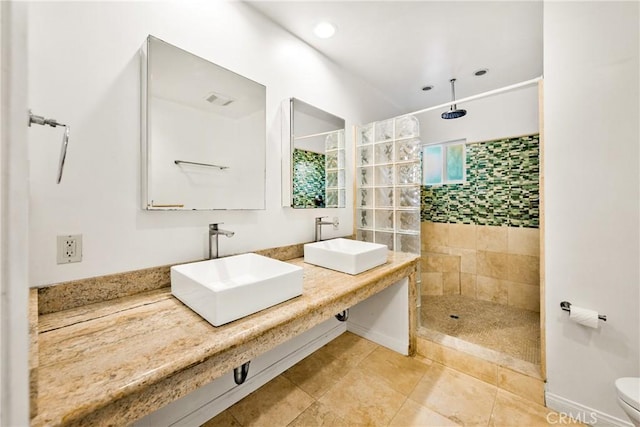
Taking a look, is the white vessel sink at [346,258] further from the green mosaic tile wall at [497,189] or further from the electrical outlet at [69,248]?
the green mosaic tile wall at [497,189]

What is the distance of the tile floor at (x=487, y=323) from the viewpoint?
6.39 ft

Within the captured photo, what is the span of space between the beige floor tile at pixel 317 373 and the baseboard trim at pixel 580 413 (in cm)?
116

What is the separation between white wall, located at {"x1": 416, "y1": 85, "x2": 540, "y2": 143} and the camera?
2.58 m

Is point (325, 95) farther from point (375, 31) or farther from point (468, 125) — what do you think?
point (468, 125)

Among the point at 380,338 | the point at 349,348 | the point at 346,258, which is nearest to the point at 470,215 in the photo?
the point at 380,338

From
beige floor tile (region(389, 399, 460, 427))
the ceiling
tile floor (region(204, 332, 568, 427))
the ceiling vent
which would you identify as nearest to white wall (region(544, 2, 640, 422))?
tile floor (region(204, 332, 568, 427))

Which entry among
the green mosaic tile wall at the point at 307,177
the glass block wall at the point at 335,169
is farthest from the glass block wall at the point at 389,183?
the green mosaic tile wall at the point at 307,177

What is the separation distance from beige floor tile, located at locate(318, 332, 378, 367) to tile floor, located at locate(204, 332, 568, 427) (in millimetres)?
25

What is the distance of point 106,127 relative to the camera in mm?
1104

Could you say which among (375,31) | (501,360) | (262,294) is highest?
(375,31)

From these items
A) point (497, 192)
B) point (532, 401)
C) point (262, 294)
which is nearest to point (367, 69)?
point (497, 192)

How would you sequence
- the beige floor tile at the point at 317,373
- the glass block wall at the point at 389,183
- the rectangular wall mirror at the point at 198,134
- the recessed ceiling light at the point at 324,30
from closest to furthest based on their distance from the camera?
1. the rectangular wall mirror at the point at 198,134
2. the beige floor tile at the point at 317,373
3. the recessed ceiling light at the point at 324,30
4. the glass block wall at the point at 389,183

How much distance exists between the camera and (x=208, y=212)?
144 cm

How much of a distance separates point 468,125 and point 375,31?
68.9 inches
